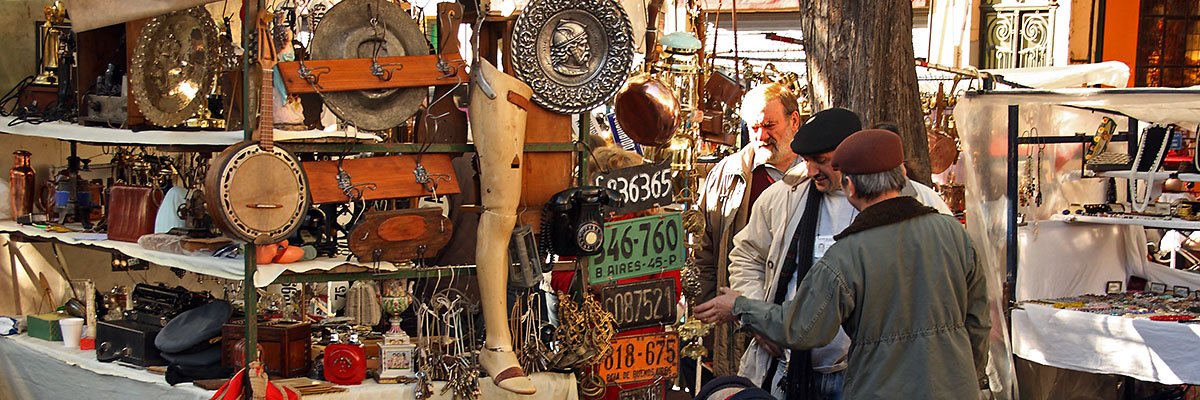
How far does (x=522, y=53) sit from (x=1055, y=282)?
4.12m

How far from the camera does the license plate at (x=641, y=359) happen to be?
4.39 m

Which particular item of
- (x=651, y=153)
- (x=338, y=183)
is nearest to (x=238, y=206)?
(x=338, y=183)

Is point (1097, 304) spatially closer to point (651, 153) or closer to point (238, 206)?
point (651, 153)

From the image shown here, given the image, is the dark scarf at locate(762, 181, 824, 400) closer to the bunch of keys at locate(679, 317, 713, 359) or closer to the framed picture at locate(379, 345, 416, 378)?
the bunch of keys at locate(679, 317, 713, 359)

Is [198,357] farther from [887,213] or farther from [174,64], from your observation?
[887,213]

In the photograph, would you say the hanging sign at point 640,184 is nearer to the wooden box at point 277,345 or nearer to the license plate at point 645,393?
the license plate at point 645,393

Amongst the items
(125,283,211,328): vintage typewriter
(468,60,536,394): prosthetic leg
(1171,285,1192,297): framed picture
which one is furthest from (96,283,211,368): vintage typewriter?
(1171,285,1192,297): framed picture

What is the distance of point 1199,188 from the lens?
28.2 feet

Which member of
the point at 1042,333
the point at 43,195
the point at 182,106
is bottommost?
the point at 1042,333

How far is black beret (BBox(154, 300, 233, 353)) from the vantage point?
4.10 meters

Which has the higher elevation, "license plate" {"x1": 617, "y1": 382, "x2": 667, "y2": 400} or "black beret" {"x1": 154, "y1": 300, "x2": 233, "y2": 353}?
"black beret" {"x1": 154, "y1": 300, "x2": 233, "y2": 353}

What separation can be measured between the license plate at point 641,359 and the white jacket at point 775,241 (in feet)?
2.80

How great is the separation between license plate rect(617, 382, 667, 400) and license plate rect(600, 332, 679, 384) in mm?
36

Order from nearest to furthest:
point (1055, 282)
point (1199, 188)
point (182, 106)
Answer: point (182, 106), point (1055, 282), point (1199, 188)
